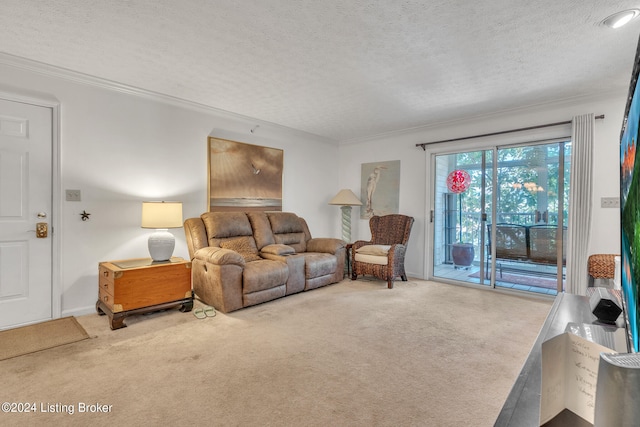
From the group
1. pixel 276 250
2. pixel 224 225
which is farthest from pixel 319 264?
pixel 224 225

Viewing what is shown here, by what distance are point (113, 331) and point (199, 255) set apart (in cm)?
105

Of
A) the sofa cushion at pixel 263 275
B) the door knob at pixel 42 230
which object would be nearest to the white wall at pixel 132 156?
the door knob at pixel 42 230

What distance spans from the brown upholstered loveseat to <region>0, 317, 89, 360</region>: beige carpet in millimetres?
1162

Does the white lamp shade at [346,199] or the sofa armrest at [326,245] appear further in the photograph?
the white lamp shade at [346,199]

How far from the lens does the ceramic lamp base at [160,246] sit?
10.5ft

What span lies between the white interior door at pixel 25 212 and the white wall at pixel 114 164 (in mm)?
128

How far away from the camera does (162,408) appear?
1.73 metres

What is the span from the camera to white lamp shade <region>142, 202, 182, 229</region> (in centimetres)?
321

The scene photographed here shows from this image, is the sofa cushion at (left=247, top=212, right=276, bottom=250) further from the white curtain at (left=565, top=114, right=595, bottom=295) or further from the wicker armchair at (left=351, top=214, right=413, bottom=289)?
the white curtain at (left=565, top=114, right=595, bottom=295)

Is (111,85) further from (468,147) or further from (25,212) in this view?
(468,147)

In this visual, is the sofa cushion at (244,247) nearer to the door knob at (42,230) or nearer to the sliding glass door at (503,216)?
the door knob at (42,230)

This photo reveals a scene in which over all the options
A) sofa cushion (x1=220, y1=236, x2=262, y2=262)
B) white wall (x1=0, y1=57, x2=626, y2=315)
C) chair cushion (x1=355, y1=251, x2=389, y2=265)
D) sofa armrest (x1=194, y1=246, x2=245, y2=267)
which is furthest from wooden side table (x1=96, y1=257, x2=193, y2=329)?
chair cushion (x1=355, y1=251, x2=389, y2=265)

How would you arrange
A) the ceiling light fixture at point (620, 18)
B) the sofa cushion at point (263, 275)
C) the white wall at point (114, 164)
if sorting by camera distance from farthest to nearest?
1. the sofa cushion at point (263, 275)
2. the white wall at point (114, 164)
3. the ceiling light fixture at point (620, 18)

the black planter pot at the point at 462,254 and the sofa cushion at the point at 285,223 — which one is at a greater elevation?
the sofa cushion at the point at 285,223
